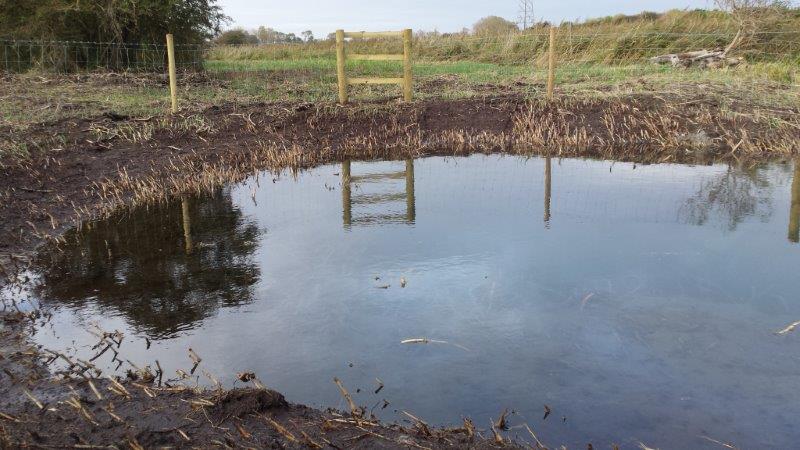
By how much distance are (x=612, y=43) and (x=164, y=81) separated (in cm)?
1278

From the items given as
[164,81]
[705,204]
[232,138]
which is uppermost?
[164,81]

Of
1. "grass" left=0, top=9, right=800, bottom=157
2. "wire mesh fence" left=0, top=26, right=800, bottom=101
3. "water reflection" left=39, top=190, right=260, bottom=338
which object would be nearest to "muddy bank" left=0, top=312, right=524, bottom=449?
"water reflection" left=39, top=190, right=260, bottom=338

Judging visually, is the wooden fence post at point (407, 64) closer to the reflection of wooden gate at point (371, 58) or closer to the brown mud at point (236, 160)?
the reflection of wooden gate at point (371, 58)

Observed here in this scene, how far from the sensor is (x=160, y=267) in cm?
602

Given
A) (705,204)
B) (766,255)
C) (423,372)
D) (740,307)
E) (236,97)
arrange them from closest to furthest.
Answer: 1. (423,372)
2. (740,307)
3. (766,255)
4. (705,204)
5. (236,97)

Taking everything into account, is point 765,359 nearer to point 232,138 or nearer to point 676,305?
point 676,305

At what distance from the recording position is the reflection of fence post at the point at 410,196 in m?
7.57

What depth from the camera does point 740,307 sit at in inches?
196

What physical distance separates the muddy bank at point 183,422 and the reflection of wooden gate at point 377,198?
12.5ft

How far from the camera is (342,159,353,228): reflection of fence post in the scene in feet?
24.7

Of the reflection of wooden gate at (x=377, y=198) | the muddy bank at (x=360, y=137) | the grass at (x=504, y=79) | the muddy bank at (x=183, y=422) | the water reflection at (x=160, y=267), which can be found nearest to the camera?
the muddy bank at (x=183, y=422)

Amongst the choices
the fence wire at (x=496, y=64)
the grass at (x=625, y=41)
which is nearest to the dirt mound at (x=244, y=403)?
the fence wire at (x=496, y=64)

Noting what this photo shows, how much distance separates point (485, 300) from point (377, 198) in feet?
11.7

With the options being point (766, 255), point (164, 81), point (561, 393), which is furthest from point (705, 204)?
point (164, 81)
